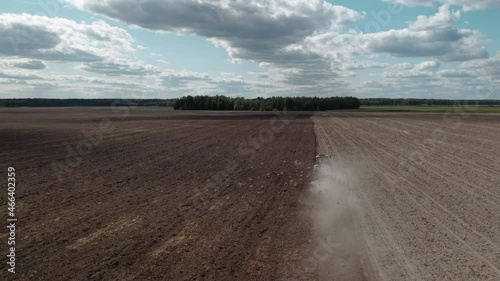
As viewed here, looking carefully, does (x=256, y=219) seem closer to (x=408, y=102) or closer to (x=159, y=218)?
(x=159, y=218)

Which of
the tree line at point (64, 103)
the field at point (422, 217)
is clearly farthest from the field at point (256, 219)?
the tree line at point (64, 103)

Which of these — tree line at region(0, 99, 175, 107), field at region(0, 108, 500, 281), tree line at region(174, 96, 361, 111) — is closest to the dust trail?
field at region(0, 108, 500, 281)

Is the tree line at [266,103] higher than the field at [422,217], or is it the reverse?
the tree line at [266,103]

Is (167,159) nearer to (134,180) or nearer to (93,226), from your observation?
(134,180)

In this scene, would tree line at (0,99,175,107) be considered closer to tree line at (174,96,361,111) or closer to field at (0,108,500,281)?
tree line at (174,96,361,111)

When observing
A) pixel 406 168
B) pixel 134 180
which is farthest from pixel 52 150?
pixel 406 168

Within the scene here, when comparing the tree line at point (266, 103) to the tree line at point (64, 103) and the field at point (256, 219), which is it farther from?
the field at point (256, 219)
